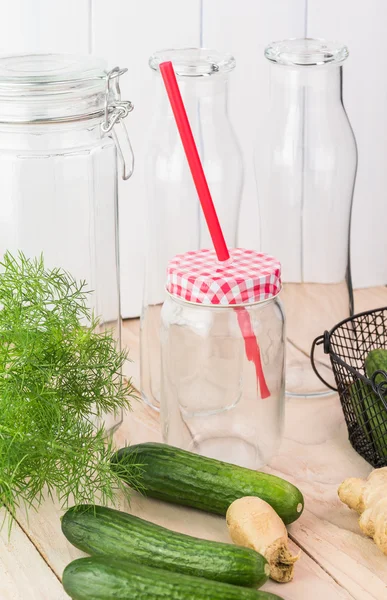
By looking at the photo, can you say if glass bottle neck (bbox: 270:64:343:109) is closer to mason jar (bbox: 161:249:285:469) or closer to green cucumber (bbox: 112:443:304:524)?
mason jar (bbox: 161:249:285:469)

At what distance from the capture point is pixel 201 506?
2.72 ft

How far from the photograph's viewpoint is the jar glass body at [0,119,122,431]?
0.88 metres

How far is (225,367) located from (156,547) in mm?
261

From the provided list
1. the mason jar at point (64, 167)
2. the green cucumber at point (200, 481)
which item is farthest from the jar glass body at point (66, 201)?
the green cucumber at point (200, 481)

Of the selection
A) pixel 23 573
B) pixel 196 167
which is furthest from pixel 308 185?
pixel 23 573

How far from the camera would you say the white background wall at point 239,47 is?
115cm

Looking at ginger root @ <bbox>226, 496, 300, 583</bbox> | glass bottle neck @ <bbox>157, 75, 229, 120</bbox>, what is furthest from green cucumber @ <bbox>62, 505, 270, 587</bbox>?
glass bottle neck @ <bbox>157, 75, 229, 120</bbox>

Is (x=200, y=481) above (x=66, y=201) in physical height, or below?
below

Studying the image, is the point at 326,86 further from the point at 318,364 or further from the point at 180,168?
the point at 318,364

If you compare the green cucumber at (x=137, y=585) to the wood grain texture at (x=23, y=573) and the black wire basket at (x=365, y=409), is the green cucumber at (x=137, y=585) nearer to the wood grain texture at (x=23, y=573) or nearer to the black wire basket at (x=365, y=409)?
the wood grain texture at (x=23, y=573)

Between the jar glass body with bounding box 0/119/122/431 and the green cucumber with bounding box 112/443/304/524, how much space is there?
121 millimetres

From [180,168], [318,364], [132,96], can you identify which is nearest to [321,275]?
[318,364]

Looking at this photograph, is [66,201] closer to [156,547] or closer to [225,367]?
[225,367]

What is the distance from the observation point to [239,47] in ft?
4.08
